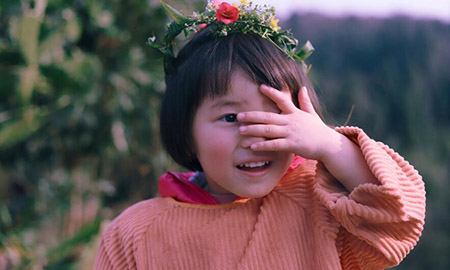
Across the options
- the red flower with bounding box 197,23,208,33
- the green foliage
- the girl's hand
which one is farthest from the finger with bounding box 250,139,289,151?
the green foliage

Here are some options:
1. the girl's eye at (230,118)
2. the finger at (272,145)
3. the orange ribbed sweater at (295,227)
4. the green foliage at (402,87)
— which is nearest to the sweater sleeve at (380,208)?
the orange ribbed sweater at (295,227)

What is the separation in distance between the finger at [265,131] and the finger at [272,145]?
0.05 ft

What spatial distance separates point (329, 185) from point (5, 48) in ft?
5.52

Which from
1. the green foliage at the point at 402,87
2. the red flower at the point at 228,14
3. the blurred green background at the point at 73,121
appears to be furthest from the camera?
the green foliage at the point at 402,87

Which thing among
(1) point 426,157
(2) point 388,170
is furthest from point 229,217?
(1) point 426,157

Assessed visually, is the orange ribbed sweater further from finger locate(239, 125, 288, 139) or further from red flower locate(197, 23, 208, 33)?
red flower locate(197, 23, 208, 33)

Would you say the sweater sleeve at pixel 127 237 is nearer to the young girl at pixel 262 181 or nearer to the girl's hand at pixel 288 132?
the young girl at pixel 262 181

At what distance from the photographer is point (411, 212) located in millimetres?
872

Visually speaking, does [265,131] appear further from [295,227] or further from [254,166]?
[295,227]

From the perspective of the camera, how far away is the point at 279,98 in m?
0.97

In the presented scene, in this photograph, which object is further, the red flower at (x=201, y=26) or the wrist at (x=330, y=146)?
the red flower at (x=201, y=26)

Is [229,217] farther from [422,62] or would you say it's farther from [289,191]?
[422,62]

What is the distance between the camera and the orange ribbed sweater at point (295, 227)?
0.88 metres

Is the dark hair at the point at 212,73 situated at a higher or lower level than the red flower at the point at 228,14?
lower
